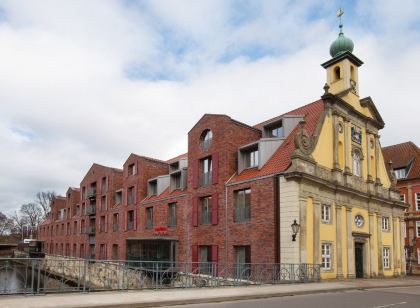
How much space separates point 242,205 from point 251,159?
306 cm

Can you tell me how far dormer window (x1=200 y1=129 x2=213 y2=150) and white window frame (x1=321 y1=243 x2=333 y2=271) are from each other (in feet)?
32.2

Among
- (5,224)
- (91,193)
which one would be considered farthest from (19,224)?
(91,193)

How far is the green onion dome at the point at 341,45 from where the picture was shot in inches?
1125

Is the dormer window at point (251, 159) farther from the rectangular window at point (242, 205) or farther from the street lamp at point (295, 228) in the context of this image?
the street lamp at point (295, 228)

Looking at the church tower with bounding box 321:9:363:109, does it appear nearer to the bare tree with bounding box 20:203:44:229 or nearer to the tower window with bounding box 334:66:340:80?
the tower window with bounding box 334:66:340:80

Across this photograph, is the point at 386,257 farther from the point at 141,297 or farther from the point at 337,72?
A: the point at 141,297

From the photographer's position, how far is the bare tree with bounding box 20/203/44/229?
9756 centimetres

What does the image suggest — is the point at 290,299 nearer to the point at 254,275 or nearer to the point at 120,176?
the point at 254,275

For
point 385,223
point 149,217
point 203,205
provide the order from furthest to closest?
1. point 149,217
2. point 385,223
3. point 203,205

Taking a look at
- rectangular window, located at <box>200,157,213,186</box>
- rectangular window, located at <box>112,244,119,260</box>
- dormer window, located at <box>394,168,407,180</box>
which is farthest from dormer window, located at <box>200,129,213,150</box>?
dormer window, located at <box>394,168,407,180</box>

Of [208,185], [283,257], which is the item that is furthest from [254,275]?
[208,185]

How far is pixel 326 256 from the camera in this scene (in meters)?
22.9

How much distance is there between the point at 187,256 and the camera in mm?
27969

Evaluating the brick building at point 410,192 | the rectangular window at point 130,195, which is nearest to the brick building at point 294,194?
the rectangular window at point 130,195
